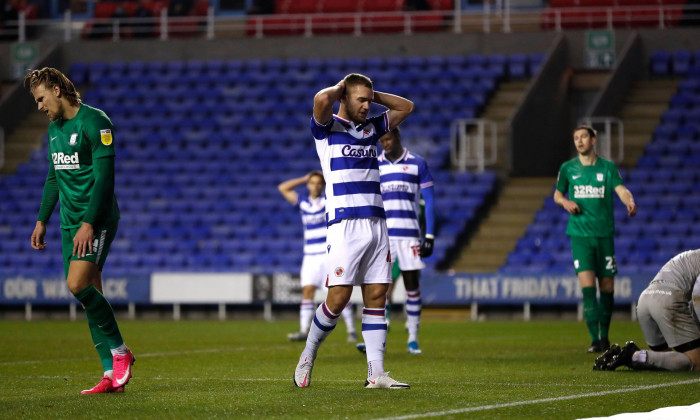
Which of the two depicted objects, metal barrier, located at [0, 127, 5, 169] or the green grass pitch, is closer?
the green grass pitch

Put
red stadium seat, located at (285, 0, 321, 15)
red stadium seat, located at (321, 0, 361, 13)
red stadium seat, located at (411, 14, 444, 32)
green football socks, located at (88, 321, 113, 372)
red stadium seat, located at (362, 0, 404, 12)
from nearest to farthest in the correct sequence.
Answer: green football socks, located at (88, 321, 113, 372), red stadium seat, located at (411, 14, 444, 32), red stadium seat, located at (362, 0, 404, 12), red stadium seat, located at (321, 0, 361, 13), red stadium seat, located at (285, 0, 321, 15)

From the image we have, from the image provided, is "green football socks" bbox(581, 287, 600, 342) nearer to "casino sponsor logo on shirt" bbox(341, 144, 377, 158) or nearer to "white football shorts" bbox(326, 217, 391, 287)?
"white football shorts" bbox(326, 217, 391, 287)

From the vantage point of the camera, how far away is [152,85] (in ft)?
94.6

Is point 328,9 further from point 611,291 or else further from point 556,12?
point 611,291

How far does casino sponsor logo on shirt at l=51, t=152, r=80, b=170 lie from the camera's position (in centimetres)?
763

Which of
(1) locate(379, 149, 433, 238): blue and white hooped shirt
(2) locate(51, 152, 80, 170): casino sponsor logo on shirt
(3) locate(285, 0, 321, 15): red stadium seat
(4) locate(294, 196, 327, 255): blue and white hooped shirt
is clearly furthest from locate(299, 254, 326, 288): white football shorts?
(3) locate(285, 0, 321, 15): red stadium seat

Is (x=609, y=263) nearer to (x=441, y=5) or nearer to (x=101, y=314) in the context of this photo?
(x=101, y=314)

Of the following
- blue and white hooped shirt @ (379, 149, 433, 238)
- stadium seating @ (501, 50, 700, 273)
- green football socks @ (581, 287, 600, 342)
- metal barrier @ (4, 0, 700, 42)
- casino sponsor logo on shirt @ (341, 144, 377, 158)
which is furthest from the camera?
metal barrier @ (4, 0, 700, 42)

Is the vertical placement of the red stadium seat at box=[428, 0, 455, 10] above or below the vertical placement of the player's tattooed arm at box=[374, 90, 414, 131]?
above

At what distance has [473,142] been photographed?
24844 millimetres

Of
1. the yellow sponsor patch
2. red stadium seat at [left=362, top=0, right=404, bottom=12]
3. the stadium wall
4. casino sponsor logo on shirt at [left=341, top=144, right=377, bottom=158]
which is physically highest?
red stadium seat at [left=362, top=0, right=404, bottom=12]

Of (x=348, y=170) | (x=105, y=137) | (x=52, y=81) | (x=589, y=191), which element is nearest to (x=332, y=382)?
(x=348, y=170)

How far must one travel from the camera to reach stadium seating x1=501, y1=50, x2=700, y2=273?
850 inches

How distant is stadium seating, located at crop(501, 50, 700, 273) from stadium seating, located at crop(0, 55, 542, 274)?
1.64 metres
